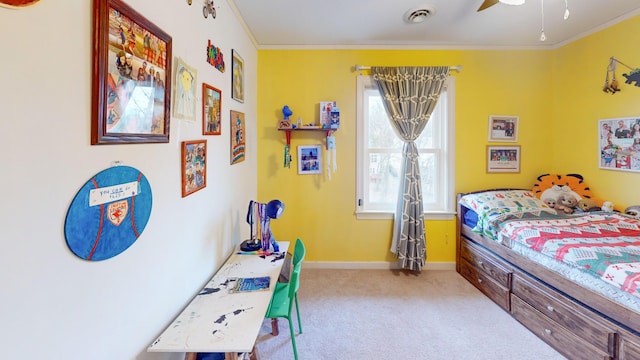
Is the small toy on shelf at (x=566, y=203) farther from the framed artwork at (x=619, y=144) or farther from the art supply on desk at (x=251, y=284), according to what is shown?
the art supply on desk at (x=251, y=284)

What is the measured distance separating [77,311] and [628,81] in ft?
13.3

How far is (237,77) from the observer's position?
2332mm

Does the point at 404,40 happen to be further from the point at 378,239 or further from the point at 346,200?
the point at 378,239

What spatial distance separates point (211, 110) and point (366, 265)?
2365 mm

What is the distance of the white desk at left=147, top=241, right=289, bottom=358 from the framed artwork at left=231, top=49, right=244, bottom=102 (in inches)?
56.8

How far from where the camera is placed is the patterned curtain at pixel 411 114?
2.95 meters

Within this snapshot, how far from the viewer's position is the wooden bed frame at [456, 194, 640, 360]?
153 centimetres

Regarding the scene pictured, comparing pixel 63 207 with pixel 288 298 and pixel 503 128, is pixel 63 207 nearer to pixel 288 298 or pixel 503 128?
pixel 288 298

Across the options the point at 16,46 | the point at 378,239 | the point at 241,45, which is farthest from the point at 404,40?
the point at 16,46

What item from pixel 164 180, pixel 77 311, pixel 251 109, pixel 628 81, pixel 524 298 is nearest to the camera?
pixel 77 311

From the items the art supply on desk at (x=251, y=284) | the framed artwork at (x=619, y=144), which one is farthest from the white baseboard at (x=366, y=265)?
the framed artwork at (x=619, y=144)

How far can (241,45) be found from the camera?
2500mm

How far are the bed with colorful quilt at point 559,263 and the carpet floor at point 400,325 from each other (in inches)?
7.5

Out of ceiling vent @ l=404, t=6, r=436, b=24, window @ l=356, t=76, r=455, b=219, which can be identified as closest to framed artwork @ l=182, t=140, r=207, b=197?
window @ l=356, t=76, r=455, b=219
